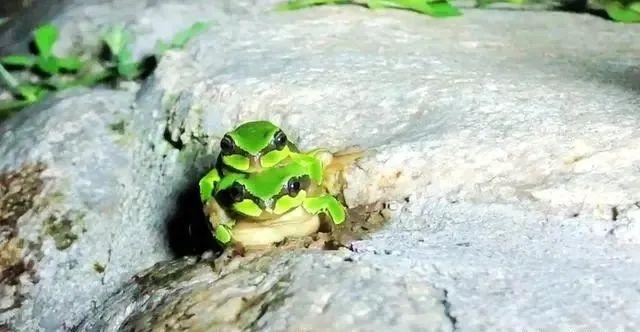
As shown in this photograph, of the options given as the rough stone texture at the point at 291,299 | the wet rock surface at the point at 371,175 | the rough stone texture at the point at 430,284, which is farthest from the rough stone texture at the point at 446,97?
the rough stone texture at the point at 291,299

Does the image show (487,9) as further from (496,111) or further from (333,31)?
(496,111)

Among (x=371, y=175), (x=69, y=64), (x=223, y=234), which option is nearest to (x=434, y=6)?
(x=371, y=175)

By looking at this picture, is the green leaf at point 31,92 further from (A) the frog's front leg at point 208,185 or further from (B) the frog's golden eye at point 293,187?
(B) the frog's golden eye at point 293,187

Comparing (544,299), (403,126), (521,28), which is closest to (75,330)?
(403,126)

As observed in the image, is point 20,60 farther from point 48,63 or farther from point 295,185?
point 295,185

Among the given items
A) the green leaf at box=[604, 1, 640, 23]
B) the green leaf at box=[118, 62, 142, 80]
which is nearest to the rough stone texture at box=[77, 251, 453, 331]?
the green leaf at box=[118, 62, 142, 80]

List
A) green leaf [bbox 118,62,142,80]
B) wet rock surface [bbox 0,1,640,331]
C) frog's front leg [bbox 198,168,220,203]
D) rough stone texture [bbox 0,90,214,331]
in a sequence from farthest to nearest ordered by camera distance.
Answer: green leaf [bbox 118,62,142,80] → rough stone texture [bbox 0,90,214,331] → frog's front leg [bbox 198,168,220,203] → wet rock surface [bbox 0,1,640,331]

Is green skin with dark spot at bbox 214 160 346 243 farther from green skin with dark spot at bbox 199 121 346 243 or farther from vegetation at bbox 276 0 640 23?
vegetation at bbox 276 0 640 23
